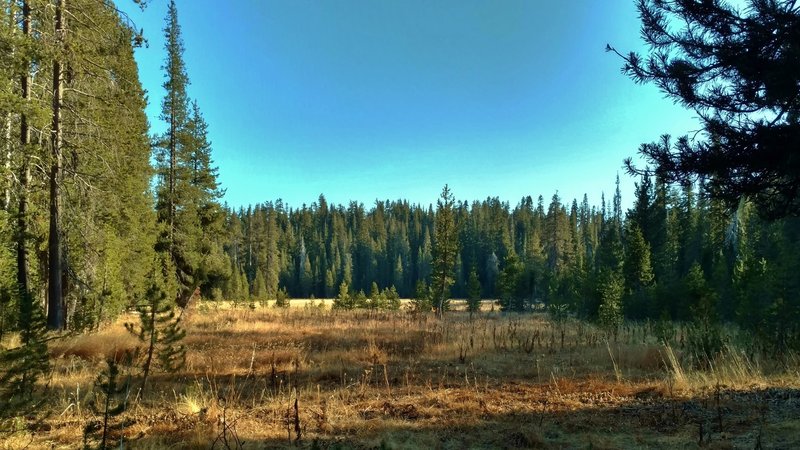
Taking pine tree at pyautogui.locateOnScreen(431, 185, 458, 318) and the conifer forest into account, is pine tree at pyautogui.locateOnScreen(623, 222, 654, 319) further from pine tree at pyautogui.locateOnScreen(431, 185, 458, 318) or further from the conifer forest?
pine tree at pyautogui.locateOnScreen(431, 185, 458, 318)

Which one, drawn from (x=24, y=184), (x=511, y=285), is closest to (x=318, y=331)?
(x=24, y=184)

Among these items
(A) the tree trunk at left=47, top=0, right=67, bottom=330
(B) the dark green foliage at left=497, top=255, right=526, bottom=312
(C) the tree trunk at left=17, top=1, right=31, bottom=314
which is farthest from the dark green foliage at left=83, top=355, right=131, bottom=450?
(B) the dark green foliage at left=497, top=255, right=526, bottom=312

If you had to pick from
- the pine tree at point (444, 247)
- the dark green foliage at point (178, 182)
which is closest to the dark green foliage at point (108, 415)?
the dark green foliage at point (178, 182)

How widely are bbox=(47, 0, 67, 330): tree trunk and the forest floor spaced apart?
1960 mm

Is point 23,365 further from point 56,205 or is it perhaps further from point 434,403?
point 56,205

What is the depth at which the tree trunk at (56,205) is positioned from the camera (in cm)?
1089

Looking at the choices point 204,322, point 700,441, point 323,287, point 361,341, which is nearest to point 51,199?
point 204,322

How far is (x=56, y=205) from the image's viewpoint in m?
10.9

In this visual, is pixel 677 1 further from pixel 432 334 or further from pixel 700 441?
pixel 432 334

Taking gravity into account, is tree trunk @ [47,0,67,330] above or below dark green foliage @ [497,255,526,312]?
above

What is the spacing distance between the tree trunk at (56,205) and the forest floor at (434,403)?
6.43ft

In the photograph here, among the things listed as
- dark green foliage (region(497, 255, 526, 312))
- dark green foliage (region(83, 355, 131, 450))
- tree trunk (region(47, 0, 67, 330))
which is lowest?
dark green foliage (region(497, 255, 526, 312))

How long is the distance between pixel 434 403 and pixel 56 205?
431 inches

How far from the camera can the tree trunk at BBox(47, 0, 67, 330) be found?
10891mm
